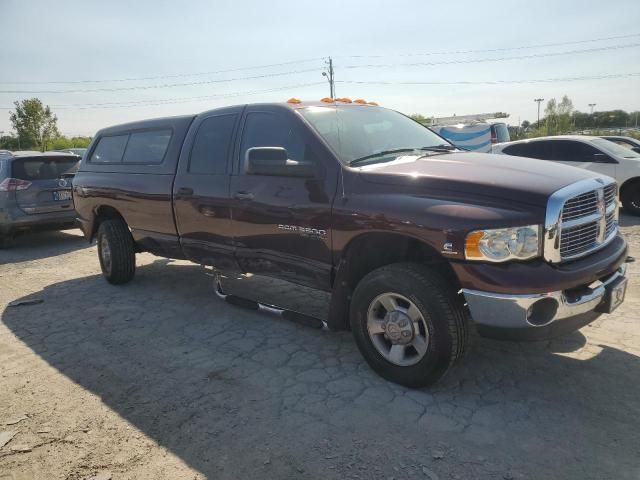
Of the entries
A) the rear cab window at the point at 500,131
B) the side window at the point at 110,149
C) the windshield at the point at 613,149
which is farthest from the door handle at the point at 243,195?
the rear cab window at the point at 500,131

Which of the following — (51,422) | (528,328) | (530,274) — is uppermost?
(530,274)

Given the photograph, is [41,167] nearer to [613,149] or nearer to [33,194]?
[33,194]

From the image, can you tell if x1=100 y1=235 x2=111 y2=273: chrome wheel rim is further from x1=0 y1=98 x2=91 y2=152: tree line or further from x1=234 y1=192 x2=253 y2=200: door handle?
x1=0 y1=98 x2=91 y2=152: tree line

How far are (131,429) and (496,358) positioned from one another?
2.58 meters

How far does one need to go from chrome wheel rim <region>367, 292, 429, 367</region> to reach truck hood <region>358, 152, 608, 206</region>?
29.1 inches

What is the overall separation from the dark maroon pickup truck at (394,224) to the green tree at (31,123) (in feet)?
179

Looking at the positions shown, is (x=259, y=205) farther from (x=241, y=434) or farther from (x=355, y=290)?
(x=241, y=434)

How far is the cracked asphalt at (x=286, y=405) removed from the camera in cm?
258

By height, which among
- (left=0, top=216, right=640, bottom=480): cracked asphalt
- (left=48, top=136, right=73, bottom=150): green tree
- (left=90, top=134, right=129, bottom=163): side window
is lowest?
(left=0, top=216, right=640, bottom=480): cracked asphalt

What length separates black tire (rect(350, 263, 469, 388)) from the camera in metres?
2.99

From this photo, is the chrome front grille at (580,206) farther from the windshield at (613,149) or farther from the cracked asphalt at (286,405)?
the windshield at (613,149)

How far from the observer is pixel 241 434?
2861 mm

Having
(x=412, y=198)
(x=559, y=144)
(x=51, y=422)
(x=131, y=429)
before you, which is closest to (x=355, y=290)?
(x=412, y=198)

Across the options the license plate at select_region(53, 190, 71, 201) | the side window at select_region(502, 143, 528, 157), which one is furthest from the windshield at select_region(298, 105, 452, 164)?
the side window at select_region(502, 143, 528, 157)
